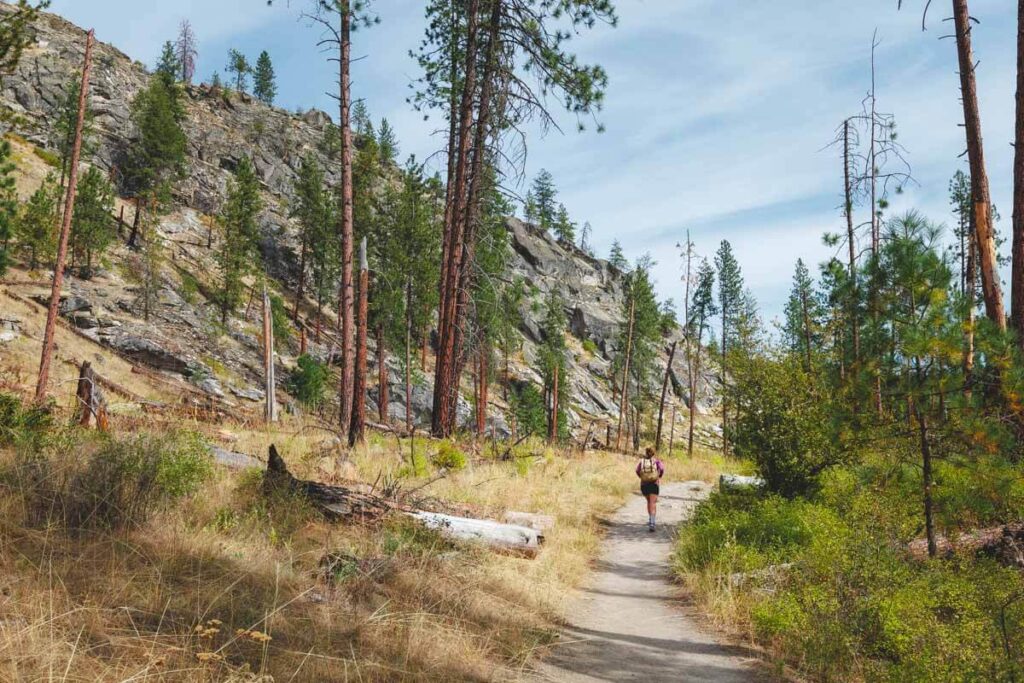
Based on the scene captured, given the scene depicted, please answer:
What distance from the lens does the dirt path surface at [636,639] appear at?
15.8 ft

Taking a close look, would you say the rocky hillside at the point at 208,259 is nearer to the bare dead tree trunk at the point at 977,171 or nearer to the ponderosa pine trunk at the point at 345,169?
the ponderosa pine trunk at the point at 345,169

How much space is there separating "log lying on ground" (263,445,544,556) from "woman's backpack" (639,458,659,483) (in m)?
5.04

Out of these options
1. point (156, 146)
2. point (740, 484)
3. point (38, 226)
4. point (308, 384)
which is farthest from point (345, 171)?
point (156, 146)

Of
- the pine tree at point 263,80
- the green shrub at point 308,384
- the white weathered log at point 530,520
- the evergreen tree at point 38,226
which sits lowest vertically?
the white weathered log at point 530,520

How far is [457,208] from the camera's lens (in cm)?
1369

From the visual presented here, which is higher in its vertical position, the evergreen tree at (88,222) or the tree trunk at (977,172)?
the evergreen tree at (88,222)

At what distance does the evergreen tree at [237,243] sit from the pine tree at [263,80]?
218 ft

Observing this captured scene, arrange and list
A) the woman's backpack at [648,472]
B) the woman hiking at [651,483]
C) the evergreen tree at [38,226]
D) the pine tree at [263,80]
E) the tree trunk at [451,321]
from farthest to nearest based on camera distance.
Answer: the pine tree at [263,80]
the evergreen tree at [38,226]
the tree trunk at [451,321]
the woman's backpack at [648,472]
the woman hiking at [651,483]

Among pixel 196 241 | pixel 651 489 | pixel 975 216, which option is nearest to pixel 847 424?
pixel 975 216

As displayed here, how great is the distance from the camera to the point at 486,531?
745 cm

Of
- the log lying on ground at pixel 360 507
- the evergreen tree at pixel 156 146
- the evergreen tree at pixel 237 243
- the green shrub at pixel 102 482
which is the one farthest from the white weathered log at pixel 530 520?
the evergreen tree at pixel 156 146

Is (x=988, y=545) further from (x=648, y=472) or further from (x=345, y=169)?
(x=345, y=169)

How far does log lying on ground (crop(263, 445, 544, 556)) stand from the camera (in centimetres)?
660

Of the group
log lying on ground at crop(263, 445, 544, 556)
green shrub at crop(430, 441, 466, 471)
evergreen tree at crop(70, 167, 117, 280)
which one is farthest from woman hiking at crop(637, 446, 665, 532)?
evergreen tree at crop(70, 167, 117, 280)
